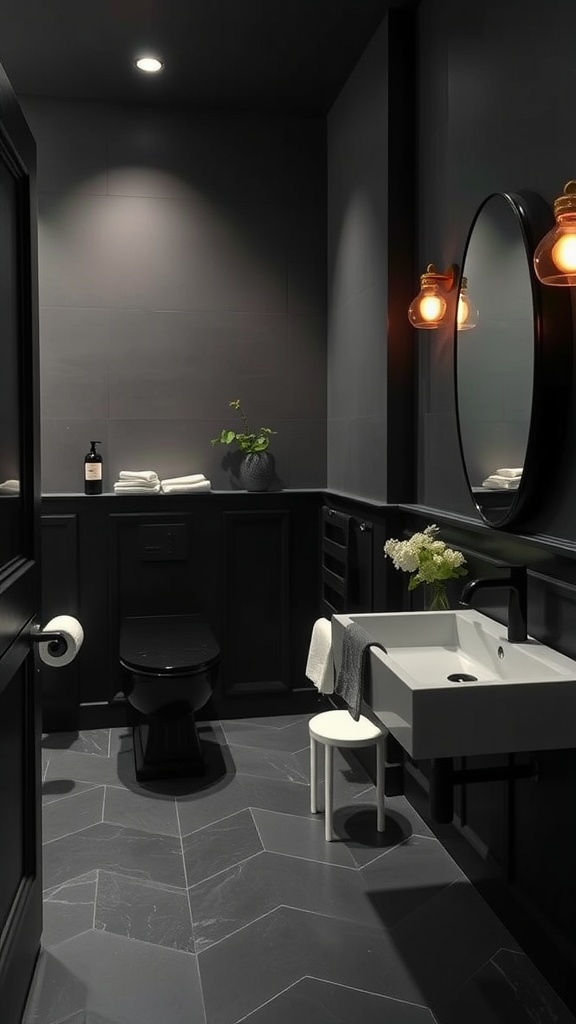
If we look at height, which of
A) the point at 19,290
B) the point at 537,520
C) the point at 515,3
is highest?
the point at 515,3

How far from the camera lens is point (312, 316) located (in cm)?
398

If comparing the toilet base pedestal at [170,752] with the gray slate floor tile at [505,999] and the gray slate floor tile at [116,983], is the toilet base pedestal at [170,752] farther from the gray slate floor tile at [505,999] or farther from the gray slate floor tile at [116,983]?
the gray slate floor tile at [505,999]

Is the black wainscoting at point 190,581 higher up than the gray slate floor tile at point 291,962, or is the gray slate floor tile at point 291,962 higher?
the black wainscoting at point 190,581

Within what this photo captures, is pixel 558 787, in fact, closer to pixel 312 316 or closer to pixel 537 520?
pixel 537 520

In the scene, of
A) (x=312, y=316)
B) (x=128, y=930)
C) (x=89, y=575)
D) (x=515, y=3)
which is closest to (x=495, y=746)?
(x=128, y=930)

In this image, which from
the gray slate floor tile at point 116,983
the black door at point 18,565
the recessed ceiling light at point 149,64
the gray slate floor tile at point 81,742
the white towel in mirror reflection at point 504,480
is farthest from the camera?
the gray slate floor tile at point 81,742

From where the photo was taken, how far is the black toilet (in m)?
3.03

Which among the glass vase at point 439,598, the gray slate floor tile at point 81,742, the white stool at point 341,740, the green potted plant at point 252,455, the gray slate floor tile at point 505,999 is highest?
the green potted plant at point 252,455

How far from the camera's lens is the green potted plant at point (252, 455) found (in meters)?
3.84

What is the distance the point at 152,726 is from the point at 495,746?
185 centimetres

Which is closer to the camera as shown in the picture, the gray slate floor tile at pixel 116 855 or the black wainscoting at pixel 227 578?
the gray slate floor tile at pixel 116 855

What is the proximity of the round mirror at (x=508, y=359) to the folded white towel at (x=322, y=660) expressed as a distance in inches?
33.2

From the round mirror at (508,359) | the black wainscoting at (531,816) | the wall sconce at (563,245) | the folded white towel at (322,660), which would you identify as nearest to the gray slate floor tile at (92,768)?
the folded white towel at (322,660)

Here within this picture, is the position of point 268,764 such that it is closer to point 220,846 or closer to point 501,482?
point 220,846
